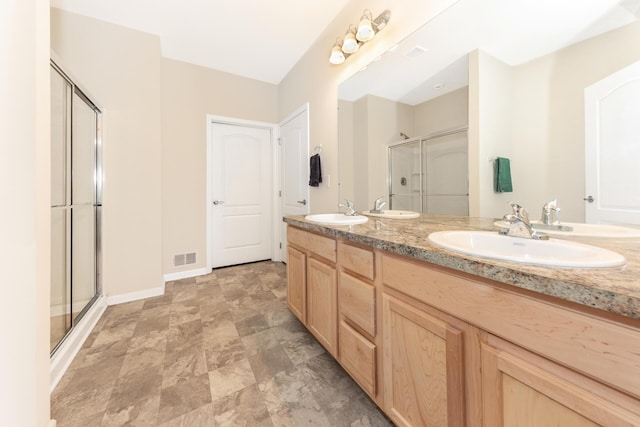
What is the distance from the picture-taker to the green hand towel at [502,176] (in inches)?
42.1

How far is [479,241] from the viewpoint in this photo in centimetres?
91

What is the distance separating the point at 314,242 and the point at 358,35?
1.57m

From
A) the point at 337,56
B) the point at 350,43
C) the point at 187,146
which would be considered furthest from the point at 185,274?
the point at 350,43

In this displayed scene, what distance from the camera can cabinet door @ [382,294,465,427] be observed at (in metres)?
0.70

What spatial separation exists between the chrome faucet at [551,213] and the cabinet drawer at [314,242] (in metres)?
0.87

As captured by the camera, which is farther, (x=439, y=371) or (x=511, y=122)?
(x=511, y=122)

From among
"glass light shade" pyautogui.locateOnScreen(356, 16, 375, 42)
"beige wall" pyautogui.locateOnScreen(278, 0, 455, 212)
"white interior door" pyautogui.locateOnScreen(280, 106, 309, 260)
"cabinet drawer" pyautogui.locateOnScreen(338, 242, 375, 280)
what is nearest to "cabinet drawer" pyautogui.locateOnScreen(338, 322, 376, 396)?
"cabinet drawer" pyautogui.locateOnScreen(338, 242, 375, 280)

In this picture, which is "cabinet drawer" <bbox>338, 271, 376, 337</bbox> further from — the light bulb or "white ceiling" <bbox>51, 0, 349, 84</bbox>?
"white ceiling" <bbox>51, 0, 349, 84</bbox>

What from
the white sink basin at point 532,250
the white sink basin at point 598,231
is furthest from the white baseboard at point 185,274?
the white sink basin at point 598,231

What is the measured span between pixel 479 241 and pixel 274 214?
2.86 meters

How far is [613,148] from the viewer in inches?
31.7

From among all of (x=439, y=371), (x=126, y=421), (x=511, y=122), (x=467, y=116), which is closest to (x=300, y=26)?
(x=467, y=116)

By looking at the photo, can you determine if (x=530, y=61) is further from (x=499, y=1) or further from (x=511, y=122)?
(x=499, y=1)

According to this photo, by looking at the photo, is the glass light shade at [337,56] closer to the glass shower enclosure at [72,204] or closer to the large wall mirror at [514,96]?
the large wall mirror at [514,96]
